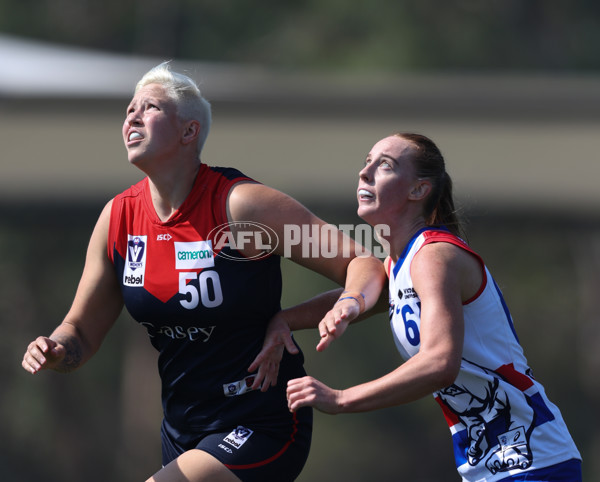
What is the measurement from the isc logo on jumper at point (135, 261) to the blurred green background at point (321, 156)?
0.80 meters

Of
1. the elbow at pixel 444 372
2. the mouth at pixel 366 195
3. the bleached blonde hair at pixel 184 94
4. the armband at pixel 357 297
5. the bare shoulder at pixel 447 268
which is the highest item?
the bleached blonde hair at pixel 184 94

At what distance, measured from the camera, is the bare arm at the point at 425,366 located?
2803mm

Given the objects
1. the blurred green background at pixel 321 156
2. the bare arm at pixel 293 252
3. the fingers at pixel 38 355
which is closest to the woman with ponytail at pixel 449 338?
the bare arm at pixel 293 252

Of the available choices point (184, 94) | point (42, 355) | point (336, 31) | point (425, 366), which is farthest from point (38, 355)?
point (336, 31)

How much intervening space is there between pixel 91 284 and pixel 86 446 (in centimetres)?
1306

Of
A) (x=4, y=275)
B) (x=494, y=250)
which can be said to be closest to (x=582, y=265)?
(x=494, y=250)

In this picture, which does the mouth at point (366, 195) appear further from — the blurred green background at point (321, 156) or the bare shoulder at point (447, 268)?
the blurred green background at point (321, 156)

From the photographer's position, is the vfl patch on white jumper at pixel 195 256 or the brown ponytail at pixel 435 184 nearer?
the brown ponytail at pixel 435 184

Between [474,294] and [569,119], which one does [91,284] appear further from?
[569,119]

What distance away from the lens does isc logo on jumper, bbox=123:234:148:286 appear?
3.57 meters

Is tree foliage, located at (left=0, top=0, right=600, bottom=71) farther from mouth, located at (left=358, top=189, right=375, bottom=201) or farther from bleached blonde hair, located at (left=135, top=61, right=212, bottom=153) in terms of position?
mouth, located at (left=358, top=189, right=375, bottom=201)

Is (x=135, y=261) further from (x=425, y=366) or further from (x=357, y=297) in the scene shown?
(x=425, y=366)

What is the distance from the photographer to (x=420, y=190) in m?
3.30

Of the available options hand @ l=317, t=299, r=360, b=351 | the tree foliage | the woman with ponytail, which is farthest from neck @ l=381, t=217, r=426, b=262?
the tree foliage
